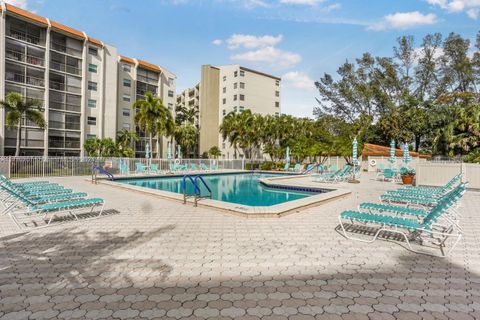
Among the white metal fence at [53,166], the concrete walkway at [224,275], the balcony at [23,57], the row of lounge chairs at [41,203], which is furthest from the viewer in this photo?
the balcony at [23,57]

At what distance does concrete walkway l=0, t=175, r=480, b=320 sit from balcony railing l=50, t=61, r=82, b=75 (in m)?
38.1

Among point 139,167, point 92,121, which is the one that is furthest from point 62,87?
point 139,167

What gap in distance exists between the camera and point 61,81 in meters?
37.5

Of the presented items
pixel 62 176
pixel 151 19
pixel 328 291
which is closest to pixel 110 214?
pixel 328 291

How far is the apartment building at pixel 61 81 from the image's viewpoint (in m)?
33.3

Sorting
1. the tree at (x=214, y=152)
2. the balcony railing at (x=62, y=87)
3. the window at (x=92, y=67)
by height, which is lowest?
the tree at (x=214, y=152)

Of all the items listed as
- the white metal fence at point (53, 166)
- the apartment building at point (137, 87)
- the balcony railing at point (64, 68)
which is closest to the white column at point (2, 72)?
the balcony railing at point (64, 68)

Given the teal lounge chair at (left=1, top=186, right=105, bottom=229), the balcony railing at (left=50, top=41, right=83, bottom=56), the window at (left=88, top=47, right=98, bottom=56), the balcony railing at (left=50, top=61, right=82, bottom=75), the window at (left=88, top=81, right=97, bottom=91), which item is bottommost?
the teal lounge chair at (left=1, top=186, right=105, bottom=229)

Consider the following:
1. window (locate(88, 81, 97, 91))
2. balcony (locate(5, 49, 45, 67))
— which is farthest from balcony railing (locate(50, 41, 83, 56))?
window (locate(88, 81, 97, 91))

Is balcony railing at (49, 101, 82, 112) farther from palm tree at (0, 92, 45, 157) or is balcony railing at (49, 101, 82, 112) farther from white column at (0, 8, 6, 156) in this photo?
palm tree at (0, 92, 45, 157)

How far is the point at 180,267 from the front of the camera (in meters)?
4.32

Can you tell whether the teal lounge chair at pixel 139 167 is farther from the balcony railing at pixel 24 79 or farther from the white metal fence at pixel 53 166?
the balcony railing at pixel 24 79

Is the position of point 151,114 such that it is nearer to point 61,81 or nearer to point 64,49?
point 61,81

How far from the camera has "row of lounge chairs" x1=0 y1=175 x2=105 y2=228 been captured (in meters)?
6.68
